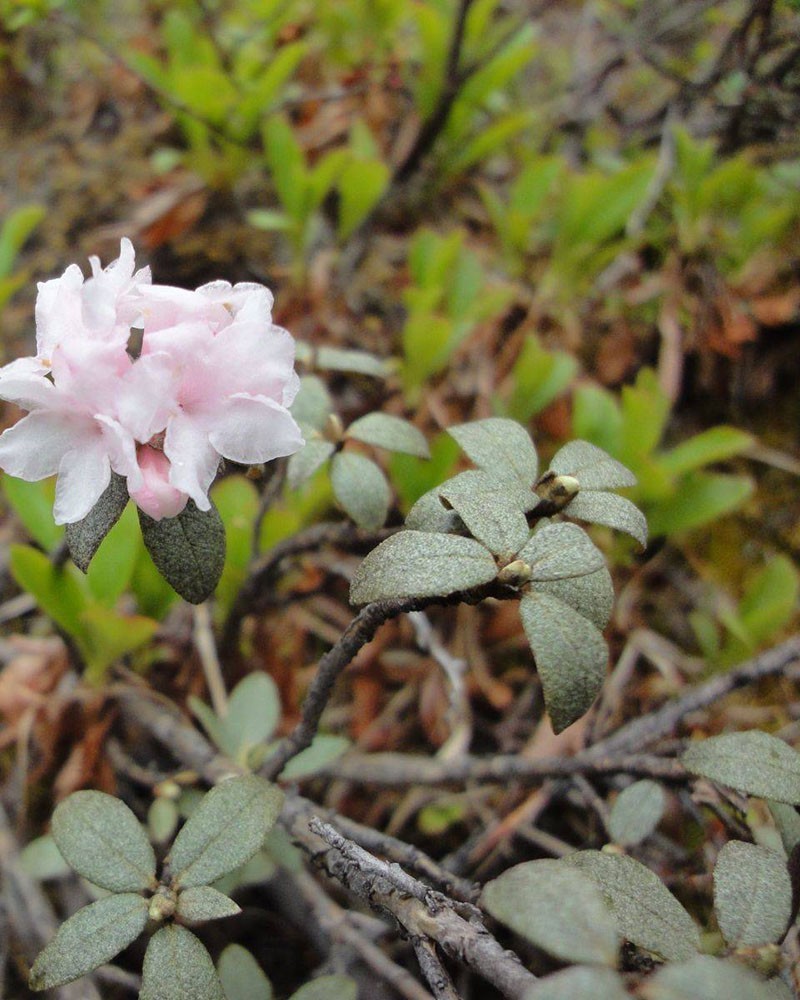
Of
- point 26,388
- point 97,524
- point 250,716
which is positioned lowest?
point 250,716

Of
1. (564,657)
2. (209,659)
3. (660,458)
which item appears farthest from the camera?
(660,458)

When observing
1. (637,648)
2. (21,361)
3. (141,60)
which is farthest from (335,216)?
(21,361)

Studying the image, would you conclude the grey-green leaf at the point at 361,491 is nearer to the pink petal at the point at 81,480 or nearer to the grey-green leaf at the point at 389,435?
the grey-green leaf at the point at 389,435

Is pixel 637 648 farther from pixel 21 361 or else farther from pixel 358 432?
pixel 21 361

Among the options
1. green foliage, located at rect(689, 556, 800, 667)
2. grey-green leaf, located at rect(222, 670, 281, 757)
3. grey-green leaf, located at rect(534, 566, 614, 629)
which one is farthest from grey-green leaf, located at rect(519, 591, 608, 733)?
Answer: green foliage, located at rect(689, 556, 800, 667)

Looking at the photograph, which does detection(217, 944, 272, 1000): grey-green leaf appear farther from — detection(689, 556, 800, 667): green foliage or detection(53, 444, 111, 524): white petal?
detection(689, 556, 800, 667): green foliage

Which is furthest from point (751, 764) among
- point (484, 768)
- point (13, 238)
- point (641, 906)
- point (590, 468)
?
point (13, 238)

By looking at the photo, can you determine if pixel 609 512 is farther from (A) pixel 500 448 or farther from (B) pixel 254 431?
(B) pixel 254 431

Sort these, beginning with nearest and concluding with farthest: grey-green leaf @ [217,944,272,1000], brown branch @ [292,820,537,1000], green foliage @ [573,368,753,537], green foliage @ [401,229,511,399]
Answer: brown branch @ [292,820,537,1000] → grey-green leaf @ [217,944,272,1000] → green foliage @ [573,368,753,537] → green foliage @ [401,229,511,399]
